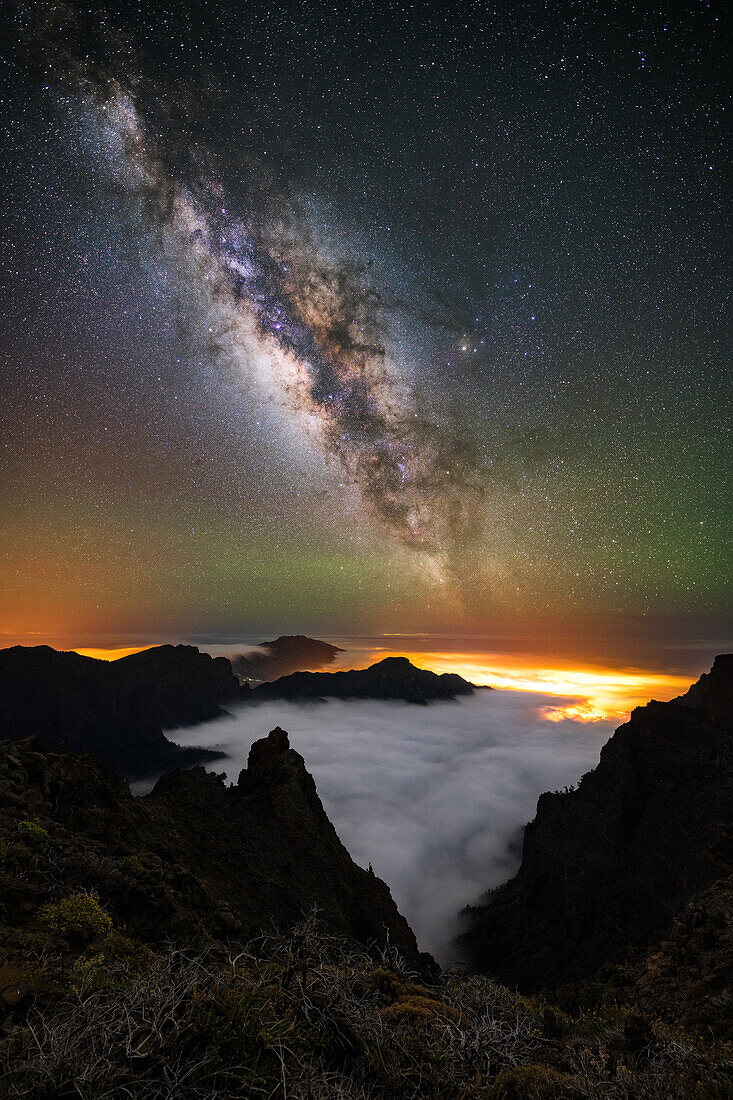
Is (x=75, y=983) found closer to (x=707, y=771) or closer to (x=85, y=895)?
(x=85, y=895)

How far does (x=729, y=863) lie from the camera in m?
24.9

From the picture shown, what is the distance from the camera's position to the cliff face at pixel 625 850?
4988 cm

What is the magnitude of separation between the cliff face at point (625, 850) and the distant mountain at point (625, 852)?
0.15 m

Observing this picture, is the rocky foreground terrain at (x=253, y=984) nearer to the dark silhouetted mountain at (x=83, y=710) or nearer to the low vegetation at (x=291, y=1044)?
the low vegetation at (x=291, y=1044)

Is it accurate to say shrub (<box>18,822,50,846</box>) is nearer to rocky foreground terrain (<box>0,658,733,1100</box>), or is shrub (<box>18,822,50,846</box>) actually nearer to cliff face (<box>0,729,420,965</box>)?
rocky foreground terrain (<box>0,658,733,1100</box>)

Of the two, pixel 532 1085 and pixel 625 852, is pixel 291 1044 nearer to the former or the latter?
pixel 532 1085

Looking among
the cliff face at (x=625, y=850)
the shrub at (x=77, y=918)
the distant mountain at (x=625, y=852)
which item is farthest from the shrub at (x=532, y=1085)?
the cliff face at (x=625, y=850)

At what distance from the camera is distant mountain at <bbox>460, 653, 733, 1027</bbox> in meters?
49.4

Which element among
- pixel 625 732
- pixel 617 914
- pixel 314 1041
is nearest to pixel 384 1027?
pixel 314 1041

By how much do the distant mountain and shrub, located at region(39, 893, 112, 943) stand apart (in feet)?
164

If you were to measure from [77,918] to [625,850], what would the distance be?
75356mm

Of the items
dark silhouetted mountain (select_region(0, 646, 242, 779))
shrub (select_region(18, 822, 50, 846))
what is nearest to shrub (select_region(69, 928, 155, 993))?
Answer: shrub (select_region(18, 822, 50, 846))

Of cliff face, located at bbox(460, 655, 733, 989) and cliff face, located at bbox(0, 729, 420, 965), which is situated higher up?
cliff face, located at bbox(0, 729, 420, 965)

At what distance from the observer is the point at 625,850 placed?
5962cm
